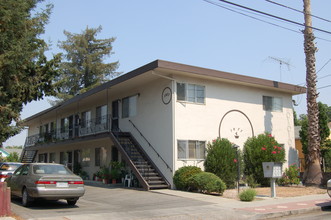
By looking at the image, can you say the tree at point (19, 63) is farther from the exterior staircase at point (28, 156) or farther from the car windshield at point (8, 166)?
the exterior staircase at point (28, 156)

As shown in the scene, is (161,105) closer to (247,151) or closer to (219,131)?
(219,131)

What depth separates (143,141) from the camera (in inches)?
787

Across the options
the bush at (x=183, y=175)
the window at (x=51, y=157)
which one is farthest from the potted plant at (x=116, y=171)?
the window at (x=51, y=157)

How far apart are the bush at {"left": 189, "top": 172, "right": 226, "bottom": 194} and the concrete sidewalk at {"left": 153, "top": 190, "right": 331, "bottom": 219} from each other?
80 cm

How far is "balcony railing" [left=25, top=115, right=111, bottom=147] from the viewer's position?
934 inches

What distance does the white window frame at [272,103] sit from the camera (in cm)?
2233

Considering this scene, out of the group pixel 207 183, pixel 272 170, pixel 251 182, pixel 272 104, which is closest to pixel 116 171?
pixel 207 183

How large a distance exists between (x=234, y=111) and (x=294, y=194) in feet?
20.8

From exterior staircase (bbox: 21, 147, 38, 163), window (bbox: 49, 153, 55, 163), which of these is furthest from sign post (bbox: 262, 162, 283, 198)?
exterior staircase (bbox: 21, 147, 38, 163)

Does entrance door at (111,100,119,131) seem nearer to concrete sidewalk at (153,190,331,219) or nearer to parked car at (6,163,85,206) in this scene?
concrete sidewalk at (153,190,331,219)

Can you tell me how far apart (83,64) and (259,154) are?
3256 centimetres

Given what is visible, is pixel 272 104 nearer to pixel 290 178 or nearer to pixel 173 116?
pixel 290 178

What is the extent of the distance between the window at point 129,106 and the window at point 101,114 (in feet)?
7.61

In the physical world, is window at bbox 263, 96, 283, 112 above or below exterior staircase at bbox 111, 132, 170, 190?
above
